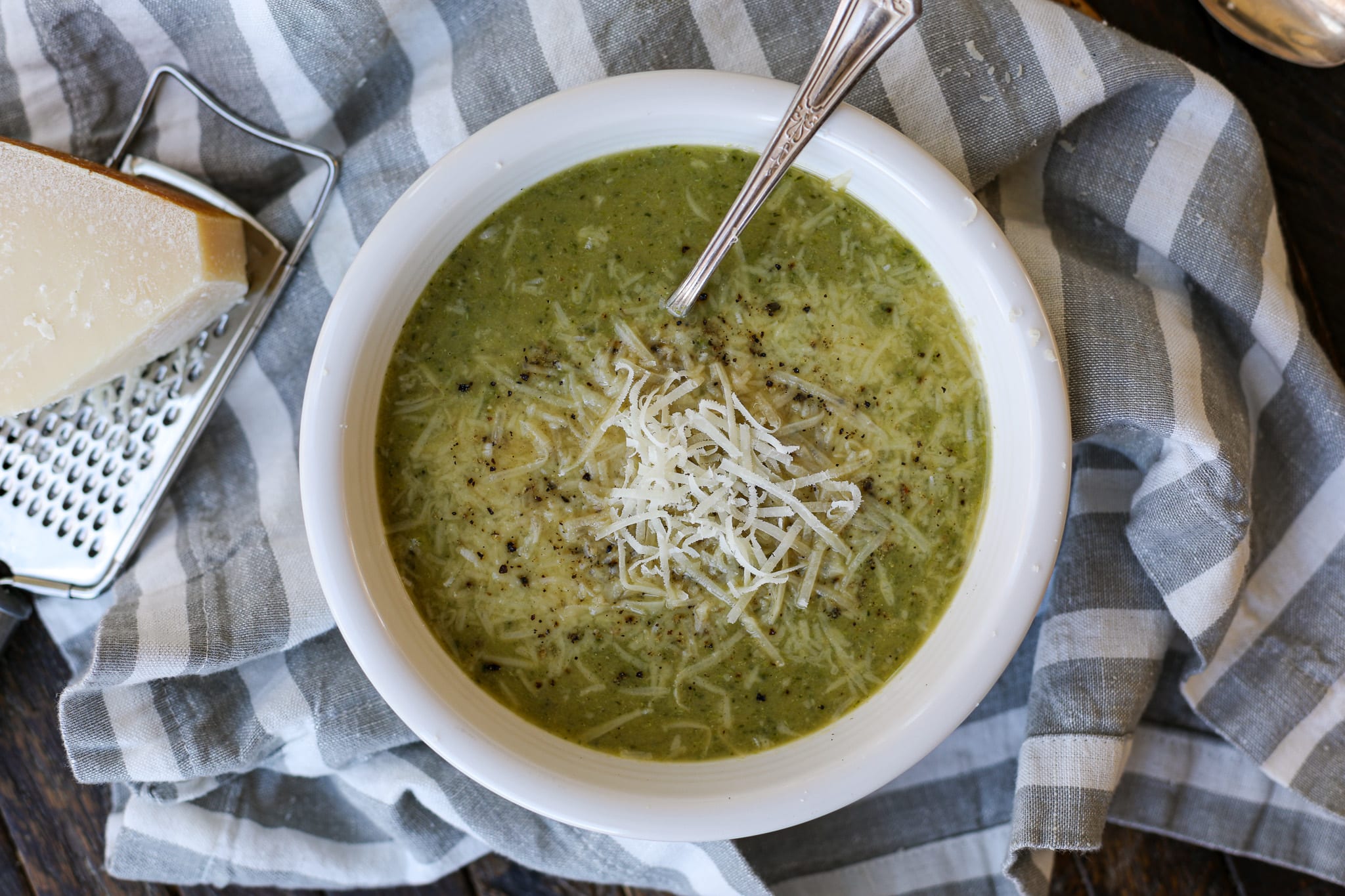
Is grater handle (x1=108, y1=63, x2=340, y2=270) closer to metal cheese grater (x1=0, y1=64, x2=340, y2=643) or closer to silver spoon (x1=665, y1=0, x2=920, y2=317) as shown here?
metal cheese grater (x1=0, y1=64, x2=340, y2=643)

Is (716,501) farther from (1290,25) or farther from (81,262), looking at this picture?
(1290,25)

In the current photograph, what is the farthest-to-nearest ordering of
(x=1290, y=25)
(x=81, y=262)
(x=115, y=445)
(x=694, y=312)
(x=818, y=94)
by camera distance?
(x=1290, y=25) → (x=115, y=445) → (x=81, y=262) → (x=694, y=312) → (x=818, y=94)

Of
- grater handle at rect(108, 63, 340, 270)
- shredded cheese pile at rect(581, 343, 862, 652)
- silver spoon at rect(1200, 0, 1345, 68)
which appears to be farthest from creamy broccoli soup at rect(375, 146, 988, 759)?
silver spoon at rect(1200, 0, 1345, 68)

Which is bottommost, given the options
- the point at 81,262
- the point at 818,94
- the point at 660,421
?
the point at 660,421

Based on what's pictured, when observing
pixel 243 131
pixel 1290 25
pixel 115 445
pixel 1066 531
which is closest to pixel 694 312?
pixel 1066 531

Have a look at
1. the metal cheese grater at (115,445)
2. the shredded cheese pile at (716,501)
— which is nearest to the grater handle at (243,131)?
the metal cheese grater at (115,445)

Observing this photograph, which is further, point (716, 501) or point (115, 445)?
point (115, 445)

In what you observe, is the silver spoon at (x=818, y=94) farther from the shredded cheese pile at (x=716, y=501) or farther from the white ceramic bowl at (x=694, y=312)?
the shredded cheese pile at (x=716, y=501)
